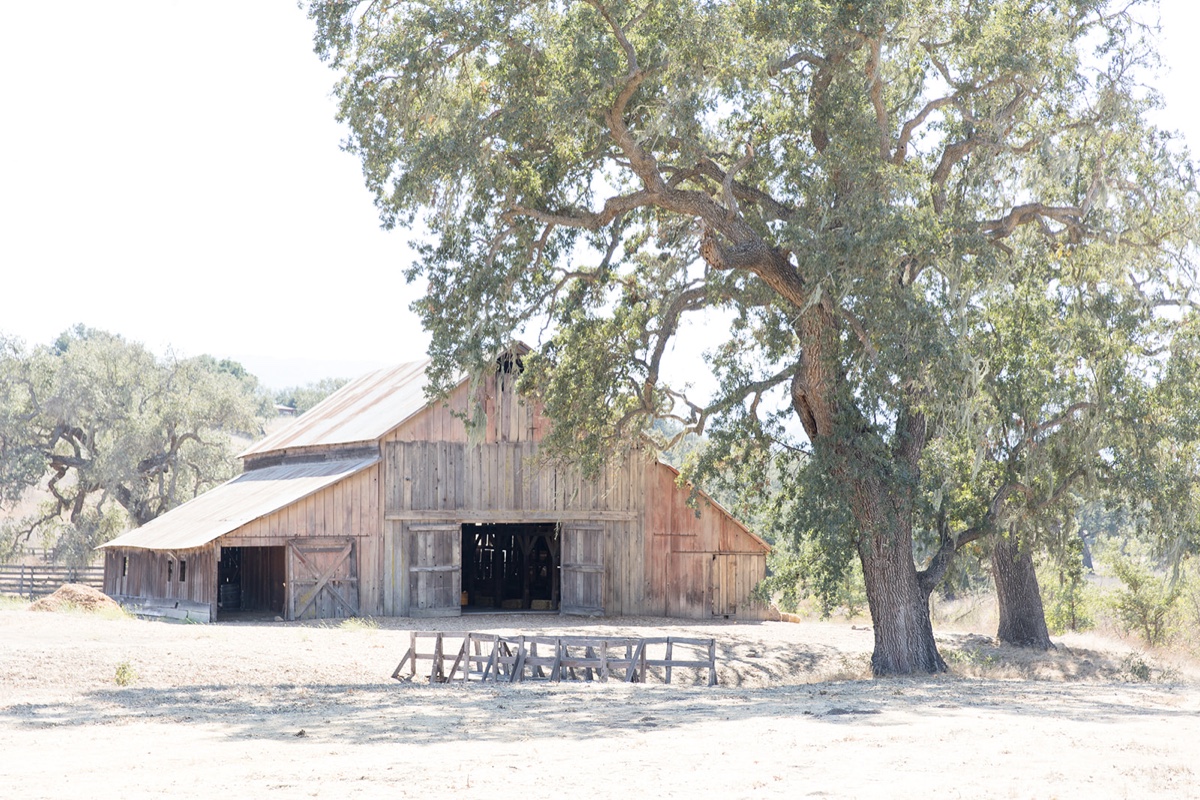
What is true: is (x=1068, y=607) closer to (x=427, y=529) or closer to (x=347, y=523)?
(x=427, y=529)

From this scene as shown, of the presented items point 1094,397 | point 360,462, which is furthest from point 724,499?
point 1094,397

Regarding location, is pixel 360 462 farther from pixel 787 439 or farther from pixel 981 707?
pixel 981 707

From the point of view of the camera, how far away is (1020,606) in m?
24.0

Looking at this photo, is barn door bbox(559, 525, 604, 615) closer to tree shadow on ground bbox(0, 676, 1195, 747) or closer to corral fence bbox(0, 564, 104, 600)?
tree shadow on ground bbox(0, 676, 1195, 747)

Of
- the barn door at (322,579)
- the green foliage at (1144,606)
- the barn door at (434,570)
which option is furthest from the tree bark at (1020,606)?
the barn door at (322,579)

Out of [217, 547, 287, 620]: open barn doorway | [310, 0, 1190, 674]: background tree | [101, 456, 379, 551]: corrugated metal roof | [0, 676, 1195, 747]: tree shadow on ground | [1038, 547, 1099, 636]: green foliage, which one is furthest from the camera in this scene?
[217, 547, 287, 620]: open barn doorway

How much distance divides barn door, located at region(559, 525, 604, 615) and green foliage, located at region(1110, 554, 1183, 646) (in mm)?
11884

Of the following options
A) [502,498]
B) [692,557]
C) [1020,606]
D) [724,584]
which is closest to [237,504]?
[502,498]

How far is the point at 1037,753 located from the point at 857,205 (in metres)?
7.69

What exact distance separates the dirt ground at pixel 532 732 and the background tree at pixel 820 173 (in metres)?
3.99

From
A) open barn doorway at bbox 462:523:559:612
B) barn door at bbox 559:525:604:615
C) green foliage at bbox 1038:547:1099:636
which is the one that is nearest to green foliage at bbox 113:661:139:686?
→ barn door at bbox 559:525:604:615

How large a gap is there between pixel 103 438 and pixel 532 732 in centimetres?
3522

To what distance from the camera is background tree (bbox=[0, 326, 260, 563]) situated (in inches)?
1650

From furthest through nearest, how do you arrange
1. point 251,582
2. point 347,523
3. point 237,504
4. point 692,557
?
point 251,582, point 692,557, point 237,504, point 347,523
